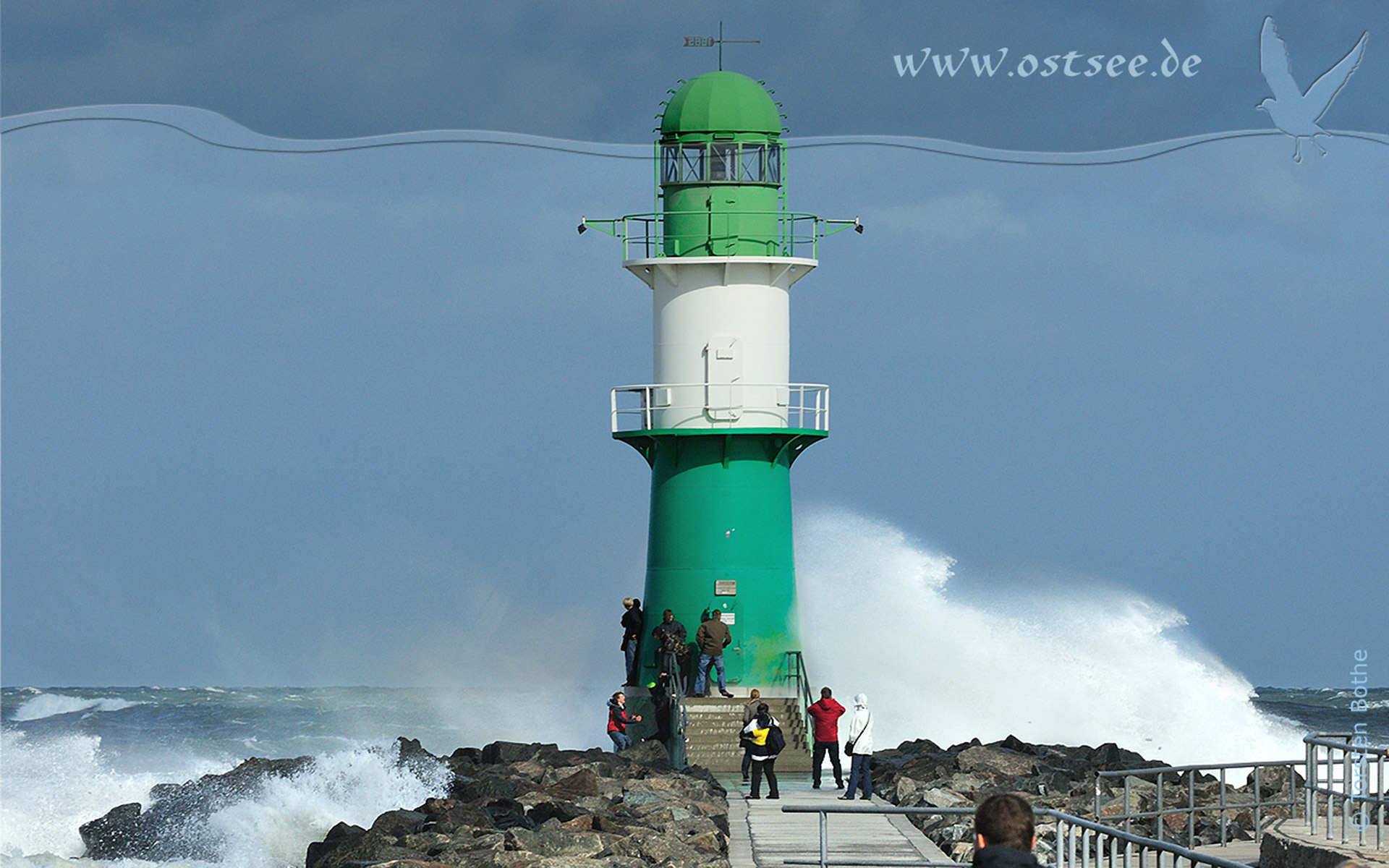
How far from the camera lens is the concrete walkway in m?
17.5

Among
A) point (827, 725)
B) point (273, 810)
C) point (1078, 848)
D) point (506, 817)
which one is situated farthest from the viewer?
point (273, 810)

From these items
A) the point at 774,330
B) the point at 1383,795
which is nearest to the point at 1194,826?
the point at 1383,795

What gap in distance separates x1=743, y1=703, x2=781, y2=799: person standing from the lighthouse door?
5204 mm

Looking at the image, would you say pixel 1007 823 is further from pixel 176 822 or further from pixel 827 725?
pixel 176 822

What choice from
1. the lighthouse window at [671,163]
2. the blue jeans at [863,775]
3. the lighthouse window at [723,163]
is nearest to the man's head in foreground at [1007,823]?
the blue jeans at [863,775]

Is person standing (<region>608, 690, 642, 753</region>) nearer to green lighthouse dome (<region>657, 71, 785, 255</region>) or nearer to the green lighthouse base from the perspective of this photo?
the green lighthouse base

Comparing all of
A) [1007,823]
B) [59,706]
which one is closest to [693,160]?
[1007,823]

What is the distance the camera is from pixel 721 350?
2694cm

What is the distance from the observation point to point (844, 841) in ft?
60.0

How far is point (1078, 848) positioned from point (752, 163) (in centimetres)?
1236

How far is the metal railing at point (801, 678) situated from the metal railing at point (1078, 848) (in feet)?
22.2

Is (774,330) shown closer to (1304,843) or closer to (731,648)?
(731,648)

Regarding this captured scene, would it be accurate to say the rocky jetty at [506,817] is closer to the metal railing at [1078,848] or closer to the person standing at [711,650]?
the metal railing at [1078,848]

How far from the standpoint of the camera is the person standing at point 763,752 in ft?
74.1
